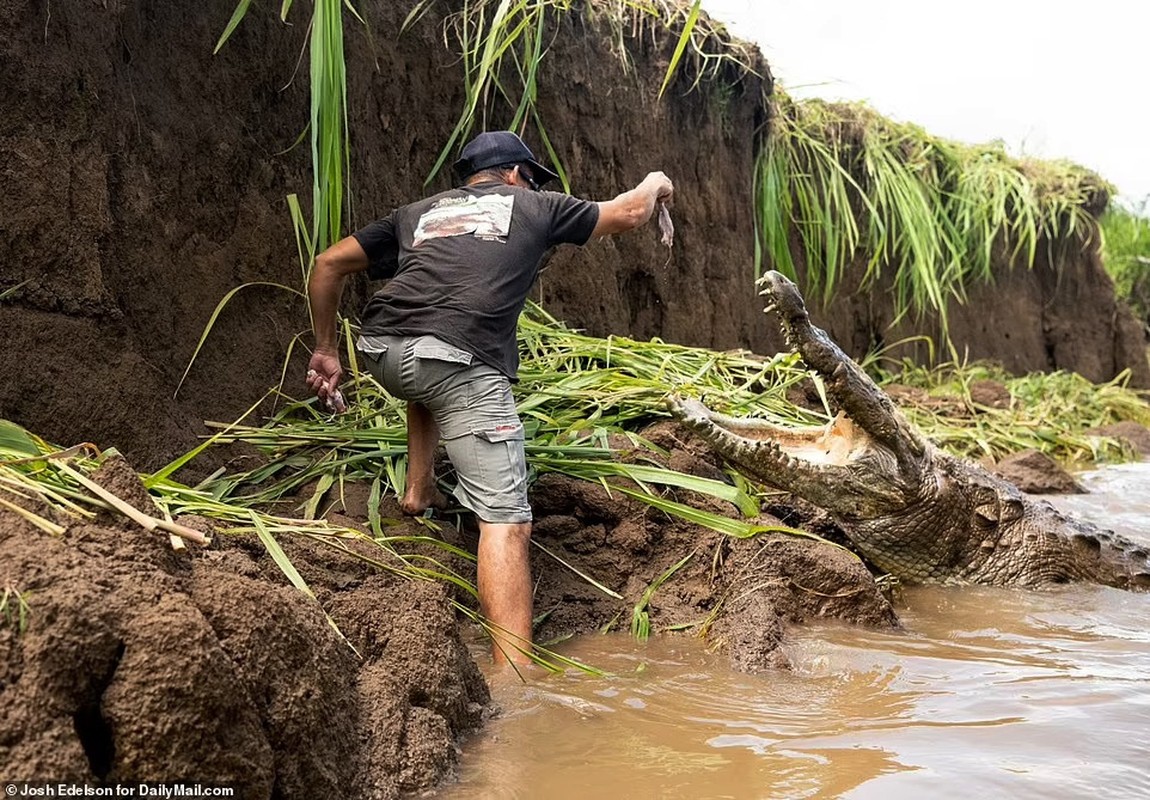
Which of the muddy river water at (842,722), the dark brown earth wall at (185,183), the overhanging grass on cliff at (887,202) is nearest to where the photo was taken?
the muddy river water at (842,722)

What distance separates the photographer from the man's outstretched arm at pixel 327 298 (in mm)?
3723

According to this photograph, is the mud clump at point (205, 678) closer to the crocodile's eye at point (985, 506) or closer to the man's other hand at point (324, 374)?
the man's other hand at point (324, 374)

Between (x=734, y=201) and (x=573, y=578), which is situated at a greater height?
(x=734, y=201)

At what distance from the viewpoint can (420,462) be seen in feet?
11.8

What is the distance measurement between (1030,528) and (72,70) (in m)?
4.07

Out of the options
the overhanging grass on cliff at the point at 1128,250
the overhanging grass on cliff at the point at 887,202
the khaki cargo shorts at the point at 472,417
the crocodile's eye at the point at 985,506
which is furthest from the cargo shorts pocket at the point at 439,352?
the overhanging grass on cliff at the point at 1128,250

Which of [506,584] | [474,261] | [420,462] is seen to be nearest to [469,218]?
[474,261]

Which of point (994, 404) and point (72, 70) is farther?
point (994, 404)

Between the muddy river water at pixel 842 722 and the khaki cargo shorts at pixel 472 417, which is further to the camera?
the khaki cargo shorts at pixel 472 417

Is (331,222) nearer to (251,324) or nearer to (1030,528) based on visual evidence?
(251,324)

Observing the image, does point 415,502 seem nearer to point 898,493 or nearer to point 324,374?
point 324,374

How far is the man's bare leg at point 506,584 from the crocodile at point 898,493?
97 cm

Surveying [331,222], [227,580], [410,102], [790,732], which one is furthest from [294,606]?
[410,102]

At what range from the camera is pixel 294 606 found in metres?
2.05
